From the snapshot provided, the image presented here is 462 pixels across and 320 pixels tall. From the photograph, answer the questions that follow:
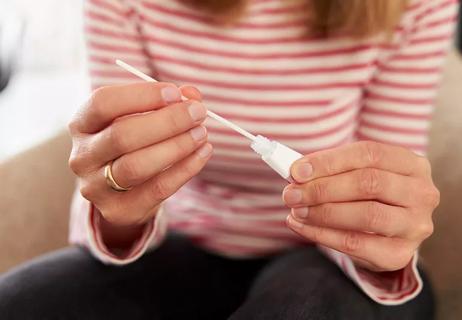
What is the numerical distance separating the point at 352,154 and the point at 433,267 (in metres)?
0.36

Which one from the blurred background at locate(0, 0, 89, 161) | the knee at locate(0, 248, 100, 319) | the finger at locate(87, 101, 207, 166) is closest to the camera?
the finger at locate(87, 101, 207, 166)

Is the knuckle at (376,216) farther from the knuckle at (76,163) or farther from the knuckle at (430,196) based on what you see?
the knuckle at (76,163)

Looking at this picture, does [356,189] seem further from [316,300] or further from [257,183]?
[257,183]

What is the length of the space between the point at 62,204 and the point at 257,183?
272 mm

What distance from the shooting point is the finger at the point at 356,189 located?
0.47m

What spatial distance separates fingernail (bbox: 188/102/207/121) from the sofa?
1.25 feet

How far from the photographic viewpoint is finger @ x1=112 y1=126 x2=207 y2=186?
457 mm

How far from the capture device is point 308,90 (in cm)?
65

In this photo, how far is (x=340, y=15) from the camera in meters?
0.64

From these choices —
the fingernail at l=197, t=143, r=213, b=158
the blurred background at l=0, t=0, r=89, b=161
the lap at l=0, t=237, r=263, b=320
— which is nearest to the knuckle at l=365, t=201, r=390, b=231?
the fingernail at l=197, t=143, r=213, b=158

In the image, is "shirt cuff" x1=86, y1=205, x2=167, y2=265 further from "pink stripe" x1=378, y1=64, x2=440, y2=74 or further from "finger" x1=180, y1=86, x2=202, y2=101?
"pink stripe" x1=378, y1=64, x2=440, y2=74

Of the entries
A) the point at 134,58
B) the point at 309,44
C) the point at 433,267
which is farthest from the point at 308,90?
the point at 433,267

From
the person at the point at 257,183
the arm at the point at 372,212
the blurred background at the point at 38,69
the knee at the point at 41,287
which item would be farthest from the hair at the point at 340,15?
the blurred background at the point at 38,69

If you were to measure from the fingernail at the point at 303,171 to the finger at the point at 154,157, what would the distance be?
2.8 inches
